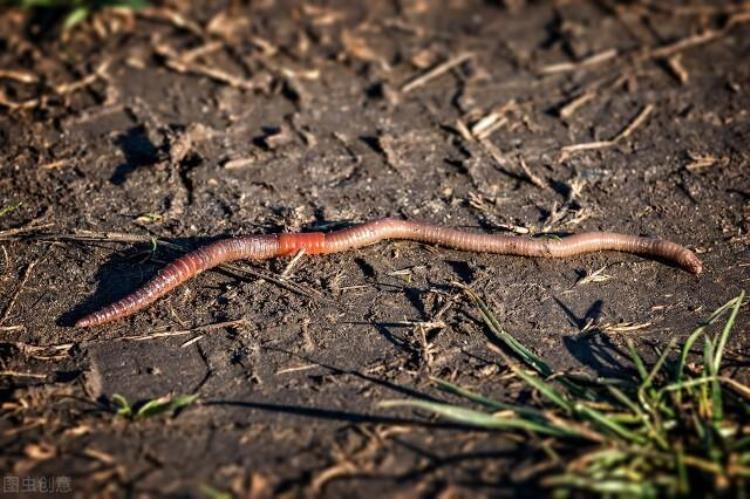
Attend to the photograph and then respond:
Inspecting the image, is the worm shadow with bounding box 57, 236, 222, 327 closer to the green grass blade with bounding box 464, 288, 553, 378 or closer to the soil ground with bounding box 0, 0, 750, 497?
the soil ground with bounding box 0, 0, 750, 497

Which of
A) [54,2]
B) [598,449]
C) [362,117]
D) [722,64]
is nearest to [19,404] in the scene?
[598,449]

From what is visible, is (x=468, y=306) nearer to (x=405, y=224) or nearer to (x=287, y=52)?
(x=405, y=224)

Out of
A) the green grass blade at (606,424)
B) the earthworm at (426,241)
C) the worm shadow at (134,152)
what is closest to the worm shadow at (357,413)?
the green grass blade at (606,424)

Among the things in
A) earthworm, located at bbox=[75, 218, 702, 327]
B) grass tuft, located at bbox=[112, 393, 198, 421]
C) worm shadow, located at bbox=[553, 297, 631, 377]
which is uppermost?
earthworm, located at bbox=[75, 218, 702, 327]

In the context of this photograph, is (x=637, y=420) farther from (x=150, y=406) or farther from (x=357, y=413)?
(x=150, y=406)

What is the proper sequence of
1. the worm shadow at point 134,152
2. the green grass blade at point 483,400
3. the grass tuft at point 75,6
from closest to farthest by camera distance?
1. the green grass blade at point 483,400
2. the worm shadow at point 134,152
3. the grass tuft at point 75,6

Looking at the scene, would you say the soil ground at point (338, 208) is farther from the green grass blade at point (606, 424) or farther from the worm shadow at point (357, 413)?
the green grass blade at point (606, 424)

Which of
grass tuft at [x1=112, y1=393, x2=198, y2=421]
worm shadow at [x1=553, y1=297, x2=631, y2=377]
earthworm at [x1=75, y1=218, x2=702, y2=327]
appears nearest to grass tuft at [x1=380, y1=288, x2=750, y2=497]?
worm shadow at [x1=553, y1=297, x2=631, y2=377]

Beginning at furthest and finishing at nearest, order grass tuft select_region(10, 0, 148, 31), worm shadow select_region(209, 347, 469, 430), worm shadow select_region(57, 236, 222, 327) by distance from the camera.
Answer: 1. grass tuft select_region(10, 0, 148, 31)
2. worm shadow select_region(57, 236, 222, 327)
3. worm shadow select_region(209, 347, 469, 430)
